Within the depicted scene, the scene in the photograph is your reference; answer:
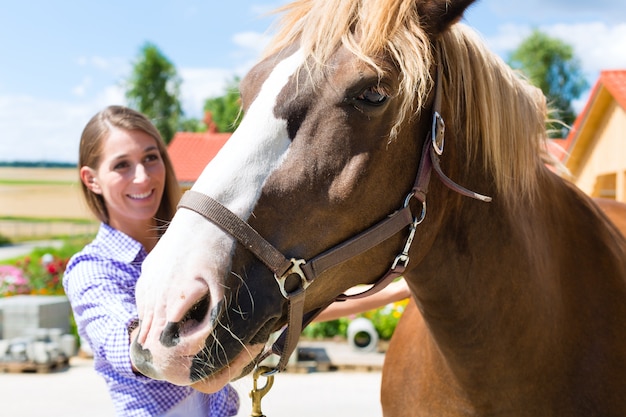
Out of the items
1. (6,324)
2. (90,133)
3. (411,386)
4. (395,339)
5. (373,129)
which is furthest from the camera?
(6,324)

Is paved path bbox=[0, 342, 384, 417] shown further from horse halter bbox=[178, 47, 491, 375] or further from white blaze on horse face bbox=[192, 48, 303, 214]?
white blaze on horse face bbox=[192, 48, 303, 214]

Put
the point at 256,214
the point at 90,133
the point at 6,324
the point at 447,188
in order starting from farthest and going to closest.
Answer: the point at 6,324 → the point at 90,133 → the point at 447,188 → the point at 256,214

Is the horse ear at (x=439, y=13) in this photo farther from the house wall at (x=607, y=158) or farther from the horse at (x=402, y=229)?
the house wall at (x=607, y=158)

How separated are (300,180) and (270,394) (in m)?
6.07

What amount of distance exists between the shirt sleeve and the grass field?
40.6 meters

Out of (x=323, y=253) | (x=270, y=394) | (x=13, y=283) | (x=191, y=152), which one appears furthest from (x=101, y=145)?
(x=191, y=152)

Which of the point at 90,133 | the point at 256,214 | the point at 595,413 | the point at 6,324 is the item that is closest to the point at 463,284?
the point at 595,413

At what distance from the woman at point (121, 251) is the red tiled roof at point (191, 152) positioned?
54.2ft

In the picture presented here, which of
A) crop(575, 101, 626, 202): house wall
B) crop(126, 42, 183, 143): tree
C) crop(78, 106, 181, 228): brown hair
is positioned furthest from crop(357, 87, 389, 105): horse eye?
crop(126, 42, 183, 143): tree

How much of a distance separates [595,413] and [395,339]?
3.05 ft

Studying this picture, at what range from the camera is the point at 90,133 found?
7.97 feet

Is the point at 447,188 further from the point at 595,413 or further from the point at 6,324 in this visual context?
the point at 6,324

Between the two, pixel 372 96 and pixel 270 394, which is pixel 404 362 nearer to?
pixel 372 96

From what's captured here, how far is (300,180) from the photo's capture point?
1.47 metres
